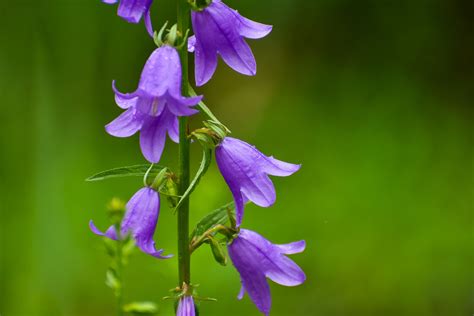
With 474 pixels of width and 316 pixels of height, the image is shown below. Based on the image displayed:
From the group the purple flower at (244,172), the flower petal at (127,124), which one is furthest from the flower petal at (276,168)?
the flower petal at (127,124)

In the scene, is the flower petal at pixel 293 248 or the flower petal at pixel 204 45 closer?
the flower petal at pixel 204 45

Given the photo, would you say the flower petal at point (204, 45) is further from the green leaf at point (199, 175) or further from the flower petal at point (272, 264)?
the flower petal at point (272, 264)

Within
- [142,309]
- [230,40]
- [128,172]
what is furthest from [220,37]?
[142,309]

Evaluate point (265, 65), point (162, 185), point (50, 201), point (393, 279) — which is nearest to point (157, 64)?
point (162, 185)

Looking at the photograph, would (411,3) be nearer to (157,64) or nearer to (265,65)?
(265,65)

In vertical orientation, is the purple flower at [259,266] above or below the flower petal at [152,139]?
below

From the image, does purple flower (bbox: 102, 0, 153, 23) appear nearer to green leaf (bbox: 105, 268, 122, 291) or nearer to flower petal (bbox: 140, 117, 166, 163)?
flower petal (bbox: 140, 117, 166, 163)
